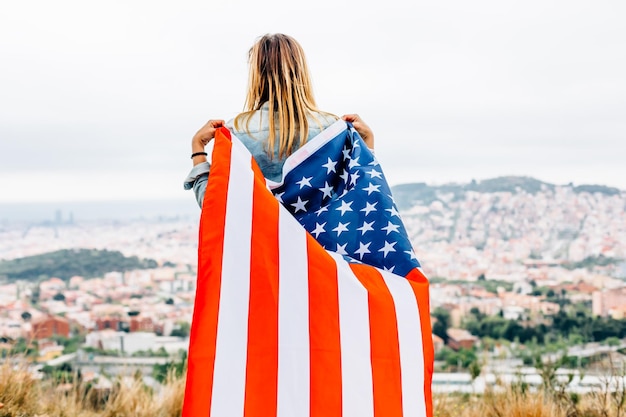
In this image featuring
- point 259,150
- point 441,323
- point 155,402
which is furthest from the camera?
point 441,323

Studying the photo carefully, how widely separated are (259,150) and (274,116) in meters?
0.15

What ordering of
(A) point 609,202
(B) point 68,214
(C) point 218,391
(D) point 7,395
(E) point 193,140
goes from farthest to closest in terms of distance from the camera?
(B) point 68,214
(A) point 609,202
(D) point 7,395
(E) point 193,140
(C) point 218,391

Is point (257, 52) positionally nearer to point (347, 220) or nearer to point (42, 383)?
point (347, 220)

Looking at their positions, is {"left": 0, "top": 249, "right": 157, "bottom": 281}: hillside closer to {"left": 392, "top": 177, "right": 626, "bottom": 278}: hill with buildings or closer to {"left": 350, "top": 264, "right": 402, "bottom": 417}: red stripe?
{"left": 392, "top": 177, "right": 626, "bottom": 278}: hill with buildings

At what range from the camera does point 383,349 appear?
8.32 feet

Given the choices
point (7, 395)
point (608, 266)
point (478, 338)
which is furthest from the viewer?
point (608, 266)

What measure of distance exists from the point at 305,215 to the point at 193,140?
585 millimetres

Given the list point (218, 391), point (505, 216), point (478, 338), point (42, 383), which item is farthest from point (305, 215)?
point (505, 216)

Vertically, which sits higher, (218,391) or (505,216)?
(505,216)

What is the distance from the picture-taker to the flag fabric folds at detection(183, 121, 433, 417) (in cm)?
241

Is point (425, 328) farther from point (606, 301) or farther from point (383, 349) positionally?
point (606, 301)

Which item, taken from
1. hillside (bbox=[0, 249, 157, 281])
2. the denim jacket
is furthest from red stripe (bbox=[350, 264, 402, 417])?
hillside (bbox=[0, 249, 157, 281])

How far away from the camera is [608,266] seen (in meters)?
26.5

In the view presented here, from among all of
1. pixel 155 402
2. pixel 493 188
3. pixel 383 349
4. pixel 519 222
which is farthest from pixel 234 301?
pixel 519 222
